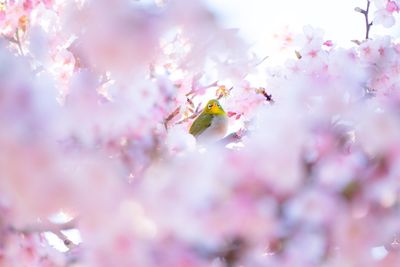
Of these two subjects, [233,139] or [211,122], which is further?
[211,122]

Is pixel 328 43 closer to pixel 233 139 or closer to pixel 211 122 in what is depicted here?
pixel 211 122

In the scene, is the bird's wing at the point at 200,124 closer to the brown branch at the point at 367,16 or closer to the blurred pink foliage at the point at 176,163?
the brown branch at the point at 367,16

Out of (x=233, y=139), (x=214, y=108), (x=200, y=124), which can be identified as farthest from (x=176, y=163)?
(x=214, y=108)

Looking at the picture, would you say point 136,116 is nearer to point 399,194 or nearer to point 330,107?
point 330,107

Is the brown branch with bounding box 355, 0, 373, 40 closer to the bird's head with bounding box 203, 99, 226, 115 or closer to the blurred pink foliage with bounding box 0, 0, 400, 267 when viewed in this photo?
the bird's head with bounding box 203, 99, 226, 115

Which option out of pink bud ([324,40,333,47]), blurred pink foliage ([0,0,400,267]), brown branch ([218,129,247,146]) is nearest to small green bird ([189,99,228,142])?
→ brown branch ([218,129,247,146])

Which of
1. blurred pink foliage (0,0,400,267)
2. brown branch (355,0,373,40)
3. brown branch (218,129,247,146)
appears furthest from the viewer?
brown branch (355,0,373,40)

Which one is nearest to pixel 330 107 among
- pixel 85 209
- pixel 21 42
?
pixel 85 209
